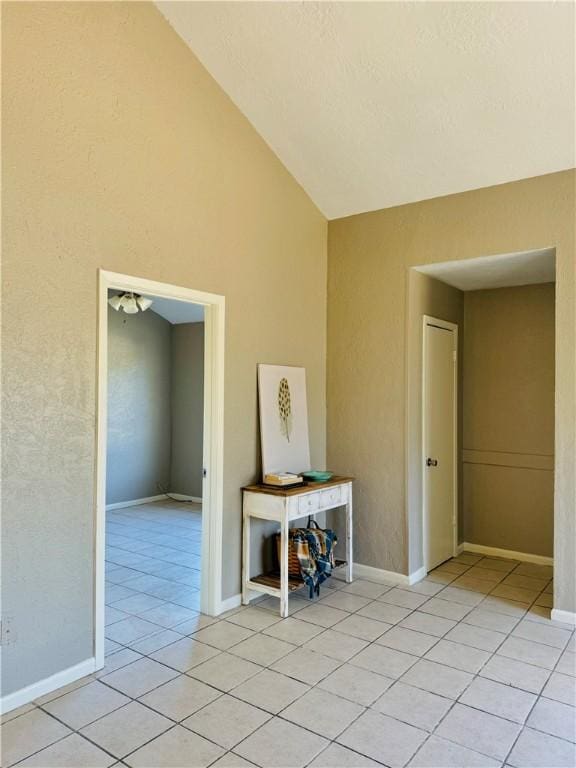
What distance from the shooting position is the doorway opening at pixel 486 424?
4.46 meters

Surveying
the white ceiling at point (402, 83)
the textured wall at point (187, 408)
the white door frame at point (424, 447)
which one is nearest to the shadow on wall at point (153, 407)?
the textured wall at point (187, 408)

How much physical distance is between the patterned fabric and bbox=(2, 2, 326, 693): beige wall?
46 cm

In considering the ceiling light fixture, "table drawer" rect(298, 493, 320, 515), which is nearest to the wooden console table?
"table drawer" rect(298, 493, 320, 515)

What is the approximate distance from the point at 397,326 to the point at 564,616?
2.28 meters

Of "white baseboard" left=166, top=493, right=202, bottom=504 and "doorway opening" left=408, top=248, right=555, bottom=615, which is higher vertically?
"doorway opening" left=408, top=248, right=555, bottom=615

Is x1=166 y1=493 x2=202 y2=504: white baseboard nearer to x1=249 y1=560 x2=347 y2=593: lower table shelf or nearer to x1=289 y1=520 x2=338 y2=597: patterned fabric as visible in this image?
x1=249 y1=560 x2=347 y2=593: lower table shelf

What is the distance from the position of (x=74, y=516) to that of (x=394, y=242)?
9.94 ft

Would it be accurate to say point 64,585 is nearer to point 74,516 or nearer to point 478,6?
point 74,516

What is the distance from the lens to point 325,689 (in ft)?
8.89

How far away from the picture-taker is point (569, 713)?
2.53 metres

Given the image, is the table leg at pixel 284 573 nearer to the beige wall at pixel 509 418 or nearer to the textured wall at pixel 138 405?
the beige wall at pixel 509 418

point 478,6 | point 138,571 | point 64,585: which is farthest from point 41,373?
point 478,6

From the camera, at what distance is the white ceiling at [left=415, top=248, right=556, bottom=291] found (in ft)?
12.9

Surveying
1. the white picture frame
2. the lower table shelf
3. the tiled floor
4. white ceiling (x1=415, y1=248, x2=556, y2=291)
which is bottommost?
the tiled floor
